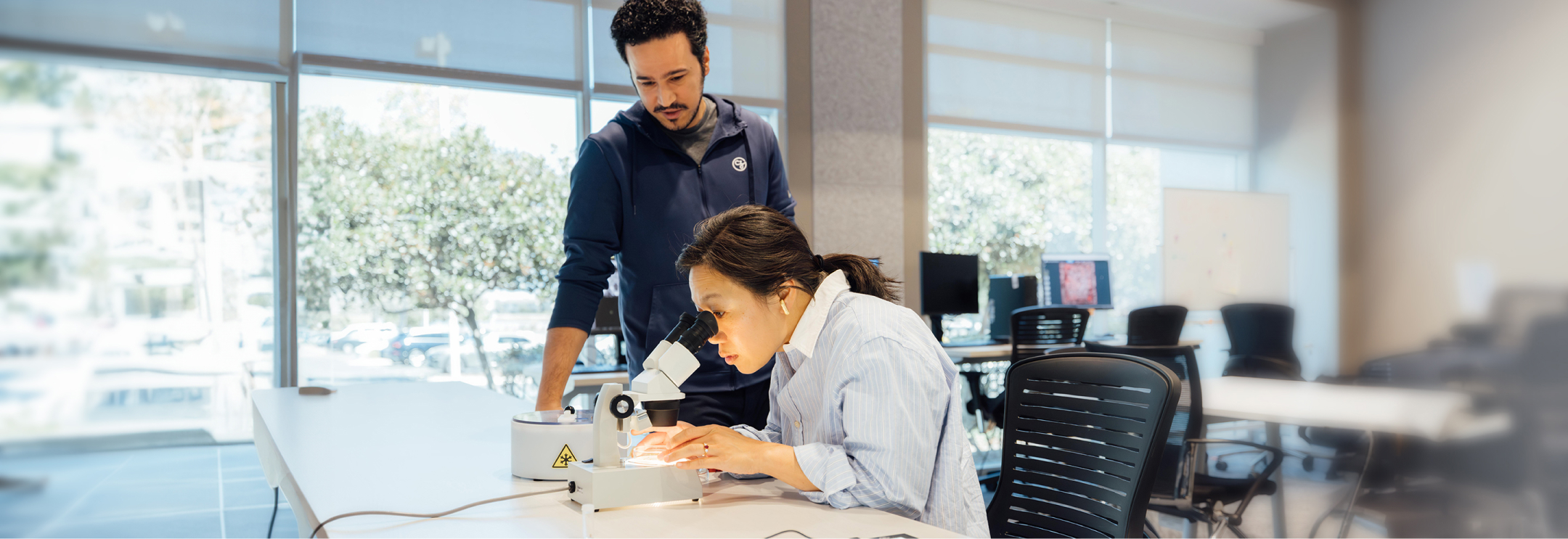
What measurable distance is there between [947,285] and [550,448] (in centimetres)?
354

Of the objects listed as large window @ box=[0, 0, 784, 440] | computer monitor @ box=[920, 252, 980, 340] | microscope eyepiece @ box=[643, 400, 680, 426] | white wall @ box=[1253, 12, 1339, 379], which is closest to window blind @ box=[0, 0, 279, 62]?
large window @ box=[0, 0, 784, 440]

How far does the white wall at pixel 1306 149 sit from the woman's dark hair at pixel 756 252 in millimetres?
5873

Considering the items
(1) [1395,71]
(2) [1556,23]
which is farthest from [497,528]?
(1) [1395,71]

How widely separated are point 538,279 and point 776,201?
111 inches

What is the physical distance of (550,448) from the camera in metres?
1.07

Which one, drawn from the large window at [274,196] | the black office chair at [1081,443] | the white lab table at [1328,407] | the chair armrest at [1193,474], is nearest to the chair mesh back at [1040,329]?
the white lab table at [1328,407]

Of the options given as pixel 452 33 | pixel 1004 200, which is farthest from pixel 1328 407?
pixel 452 33

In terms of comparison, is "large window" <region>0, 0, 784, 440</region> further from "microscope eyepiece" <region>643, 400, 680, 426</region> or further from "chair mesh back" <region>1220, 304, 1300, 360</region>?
"chair mesh back" <region>1220, 304, 1300, 360</region>

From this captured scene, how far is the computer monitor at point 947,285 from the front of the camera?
A: 4.35 metres

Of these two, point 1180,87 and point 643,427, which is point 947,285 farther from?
point 643,427

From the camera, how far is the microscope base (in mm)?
885

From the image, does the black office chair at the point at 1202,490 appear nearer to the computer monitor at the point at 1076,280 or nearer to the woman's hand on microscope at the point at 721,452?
the woman's hand on microscope at the point at 721,452

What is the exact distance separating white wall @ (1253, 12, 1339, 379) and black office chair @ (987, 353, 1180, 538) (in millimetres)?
5426

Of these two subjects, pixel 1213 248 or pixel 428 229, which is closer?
pixel 428 229
